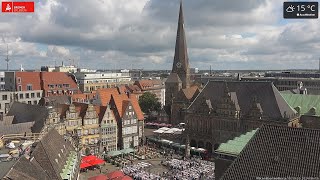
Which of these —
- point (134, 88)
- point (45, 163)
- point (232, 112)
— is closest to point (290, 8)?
point (45, 163)

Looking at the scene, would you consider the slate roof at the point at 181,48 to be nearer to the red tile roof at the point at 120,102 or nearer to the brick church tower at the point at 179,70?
the brick church tower at the point at 179,70

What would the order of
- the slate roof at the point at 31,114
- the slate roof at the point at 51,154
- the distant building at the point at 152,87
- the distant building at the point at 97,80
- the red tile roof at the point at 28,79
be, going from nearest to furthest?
1. the slate roof at the point at 51,154
2. the slate roof at the point at 31,114
3. the red tile roof at the point at 28,79
4. the distant building at the point at 97,80
5. the distant building at the point at 152,87

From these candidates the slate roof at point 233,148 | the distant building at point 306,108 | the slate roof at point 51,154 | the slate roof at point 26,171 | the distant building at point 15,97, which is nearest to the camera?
the slate roof at point 26,171

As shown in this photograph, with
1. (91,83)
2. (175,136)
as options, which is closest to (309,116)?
(175,136)

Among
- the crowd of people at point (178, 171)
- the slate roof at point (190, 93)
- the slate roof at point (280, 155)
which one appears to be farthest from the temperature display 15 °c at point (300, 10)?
the slate roof at point (190, 93)

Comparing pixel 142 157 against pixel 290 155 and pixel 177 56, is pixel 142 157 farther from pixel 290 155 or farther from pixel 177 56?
pixel 177 56

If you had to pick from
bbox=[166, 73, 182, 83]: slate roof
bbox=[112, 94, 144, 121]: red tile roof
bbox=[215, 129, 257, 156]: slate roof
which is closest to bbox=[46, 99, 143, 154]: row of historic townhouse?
bbox=[112, 94, 144, 121]: red tile roof

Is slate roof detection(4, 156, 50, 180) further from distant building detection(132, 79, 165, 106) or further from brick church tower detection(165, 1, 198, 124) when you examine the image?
distant building detection(132, 79, 165, 106)
